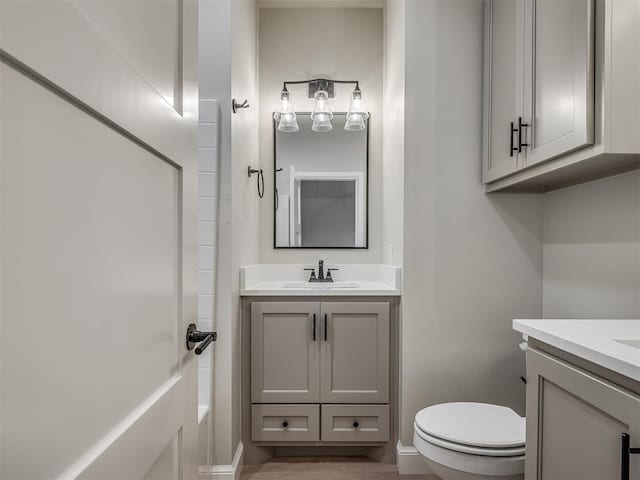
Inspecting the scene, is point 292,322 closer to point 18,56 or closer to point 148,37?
point 148,37

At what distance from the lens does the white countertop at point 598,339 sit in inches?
32.9

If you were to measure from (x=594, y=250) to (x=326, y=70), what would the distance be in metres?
1.87

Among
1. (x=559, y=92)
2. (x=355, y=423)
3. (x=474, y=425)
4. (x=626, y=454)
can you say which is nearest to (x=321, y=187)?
(x=355, y=423)

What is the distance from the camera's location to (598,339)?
1.01 m

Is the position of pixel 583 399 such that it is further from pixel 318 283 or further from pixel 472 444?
pixel 318 283

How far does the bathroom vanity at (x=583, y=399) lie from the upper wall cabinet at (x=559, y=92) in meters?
0.54

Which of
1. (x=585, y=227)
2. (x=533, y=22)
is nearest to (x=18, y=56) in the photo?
(x=533, y=22)

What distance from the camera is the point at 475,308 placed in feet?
6.82

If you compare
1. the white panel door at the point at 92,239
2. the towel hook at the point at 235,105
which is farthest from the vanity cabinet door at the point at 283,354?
the white panel door at the point at 92,239

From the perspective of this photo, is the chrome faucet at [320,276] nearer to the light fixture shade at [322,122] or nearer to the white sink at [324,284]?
the white sink at [324,284]

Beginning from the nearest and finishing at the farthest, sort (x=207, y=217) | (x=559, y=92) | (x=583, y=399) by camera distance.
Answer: (x=583, y=399) → (x=559, y=92) → (x=207, y=217)

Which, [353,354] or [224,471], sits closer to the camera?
[224,471]

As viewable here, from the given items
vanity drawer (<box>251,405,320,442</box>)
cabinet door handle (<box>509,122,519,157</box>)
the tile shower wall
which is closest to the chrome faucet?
vanity drawer (<box>251,405,320,442</box>)

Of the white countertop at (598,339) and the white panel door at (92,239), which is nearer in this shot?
the white panel door at (92,239)
